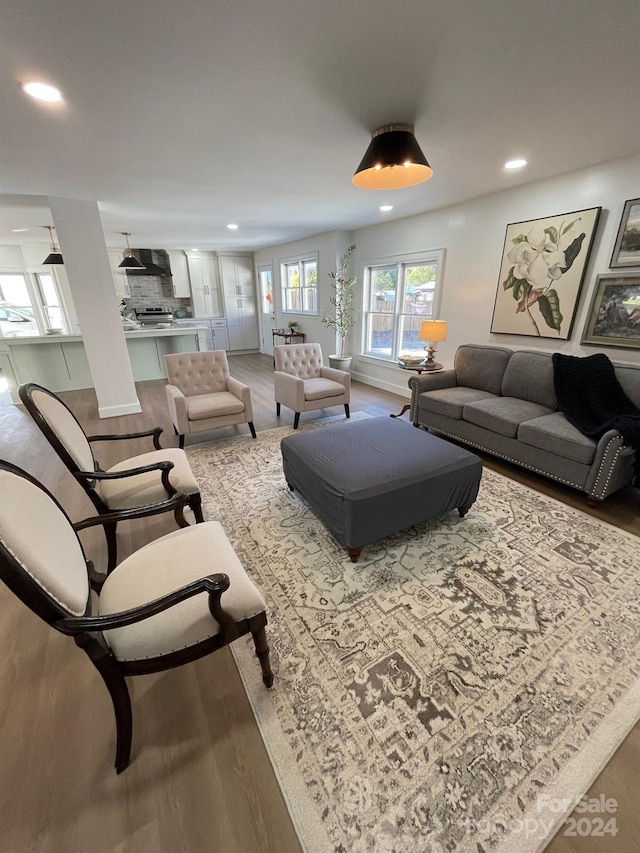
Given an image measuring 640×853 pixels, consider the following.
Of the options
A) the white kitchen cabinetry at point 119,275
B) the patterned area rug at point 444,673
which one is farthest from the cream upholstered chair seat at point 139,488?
the white kitchen cabinetry at point 119,275

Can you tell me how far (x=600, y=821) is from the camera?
1.01 m

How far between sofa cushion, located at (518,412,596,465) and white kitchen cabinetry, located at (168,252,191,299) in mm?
7825

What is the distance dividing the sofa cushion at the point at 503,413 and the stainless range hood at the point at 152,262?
7506mm

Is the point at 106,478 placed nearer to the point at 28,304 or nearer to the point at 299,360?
the point at 299,360

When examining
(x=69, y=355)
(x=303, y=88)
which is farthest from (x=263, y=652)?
(x=69, y=355)

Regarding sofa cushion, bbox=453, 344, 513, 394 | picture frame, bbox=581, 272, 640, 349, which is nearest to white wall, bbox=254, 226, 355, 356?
sofa cushion, bbox=453, 344, 513, 394

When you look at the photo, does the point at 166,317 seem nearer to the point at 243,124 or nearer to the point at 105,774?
the point at 243,124

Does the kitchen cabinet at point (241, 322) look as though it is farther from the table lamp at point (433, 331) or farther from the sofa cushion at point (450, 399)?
the sofa cushion at point (450, 399)

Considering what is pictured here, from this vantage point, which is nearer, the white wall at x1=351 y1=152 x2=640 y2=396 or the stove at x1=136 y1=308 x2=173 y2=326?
the white wall at x1=351 y1=152 x2=640 y2=396

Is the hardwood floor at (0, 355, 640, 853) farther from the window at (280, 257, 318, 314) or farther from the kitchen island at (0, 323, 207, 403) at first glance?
the window at (280, 257, 318, 314)

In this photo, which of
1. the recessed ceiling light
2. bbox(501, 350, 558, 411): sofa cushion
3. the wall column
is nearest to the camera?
the recessed ceiling light

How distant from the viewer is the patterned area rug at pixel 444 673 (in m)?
1.02

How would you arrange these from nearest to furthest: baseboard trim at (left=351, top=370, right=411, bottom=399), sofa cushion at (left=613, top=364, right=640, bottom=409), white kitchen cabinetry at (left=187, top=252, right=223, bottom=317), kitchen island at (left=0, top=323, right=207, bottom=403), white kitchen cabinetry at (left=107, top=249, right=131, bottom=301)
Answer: sofa cushion at (left=613, top=364, right=640, bottom=409) < kitchen island at (left=0, top=323, right=207, bottom=403) < baseboard trim at (left=351, top=370, right=411, bottom=399) < white kitchen cabinetry at (left=107, top=249, right=131, bottom=301) < white kitchen cabinetry at (left=187, top=252, right=223, bottom=317)

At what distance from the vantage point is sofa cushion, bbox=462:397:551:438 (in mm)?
2854
